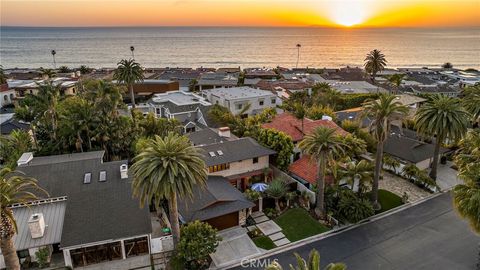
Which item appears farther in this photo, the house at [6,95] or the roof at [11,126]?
the house at [6,95]

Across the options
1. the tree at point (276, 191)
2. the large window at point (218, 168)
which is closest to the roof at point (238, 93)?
the large window at point (218, 168)

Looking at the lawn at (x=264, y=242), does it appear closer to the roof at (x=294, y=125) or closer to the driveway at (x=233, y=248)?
the driveway at (x=233, y=248)

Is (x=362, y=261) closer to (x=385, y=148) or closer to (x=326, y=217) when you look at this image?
(x=326, y=217)

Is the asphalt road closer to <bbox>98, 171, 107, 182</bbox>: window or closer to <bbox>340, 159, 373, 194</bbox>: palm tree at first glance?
<bbox>340, 159, 373, 194</bbox>: palm tree

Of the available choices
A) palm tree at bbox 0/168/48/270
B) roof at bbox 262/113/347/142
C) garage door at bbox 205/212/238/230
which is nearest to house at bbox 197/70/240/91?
roof at bbox 262/113/347/142

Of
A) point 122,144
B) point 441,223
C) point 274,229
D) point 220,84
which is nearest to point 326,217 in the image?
point 274,229

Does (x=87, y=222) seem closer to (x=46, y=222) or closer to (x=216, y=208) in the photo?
(x=46, y=222)
